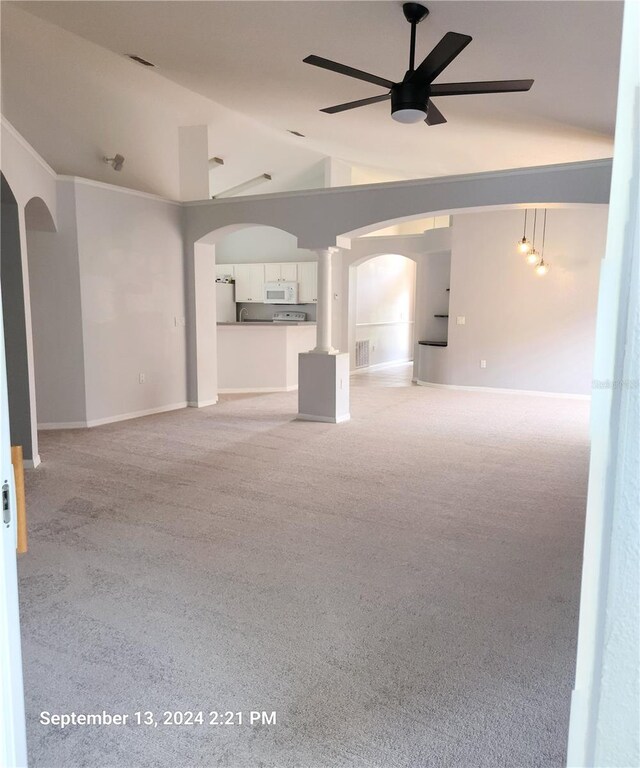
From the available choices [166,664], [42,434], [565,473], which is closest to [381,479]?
[565,473]

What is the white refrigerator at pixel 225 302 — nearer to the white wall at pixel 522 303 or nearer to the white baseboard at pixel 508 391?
the white baseboard at pixel 508 391

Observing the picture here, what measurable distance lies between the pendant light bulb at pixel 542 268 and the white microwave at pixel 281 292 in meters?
4.44

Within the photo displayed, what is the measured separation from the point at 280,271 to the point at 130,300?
471 cm

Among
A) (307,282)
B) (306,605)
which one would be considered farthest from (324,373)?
(307,282)

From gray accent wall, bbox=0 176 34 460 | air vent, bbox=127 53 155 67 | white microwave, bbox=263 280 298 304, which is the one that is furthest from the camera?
white microwave, bbox=263 280 298 304

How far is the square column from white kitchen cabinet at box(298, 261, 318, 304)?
→ 13.9 ft

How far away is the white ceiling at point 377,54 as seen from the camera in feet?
12.4

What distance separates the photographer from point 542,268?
310 inches

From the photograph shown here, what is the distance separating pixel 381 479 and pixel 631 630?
12.7 ft

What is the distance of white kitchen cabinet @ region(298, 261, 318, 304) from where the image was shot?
34.3 ft

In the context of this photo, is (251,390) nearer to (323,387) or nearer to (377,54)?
(323,387)

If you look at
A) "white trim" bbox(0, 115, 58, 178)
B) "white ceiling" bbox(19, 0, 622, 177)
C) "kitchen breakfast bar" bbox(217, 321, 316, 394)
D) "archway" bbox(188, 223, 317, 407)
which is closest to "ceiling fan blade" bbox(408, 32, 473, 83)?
"white ceiling" bbox(19, 0, 622, 177)

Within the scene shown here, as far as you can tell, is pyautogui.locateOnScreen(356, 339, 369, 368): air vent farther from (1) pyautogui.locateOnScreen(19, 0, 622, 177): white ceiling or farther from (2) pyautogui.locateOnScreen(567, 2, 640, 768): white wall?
(2) pyautogui.locateOnScreen(567, 2, 640, 768): white wall

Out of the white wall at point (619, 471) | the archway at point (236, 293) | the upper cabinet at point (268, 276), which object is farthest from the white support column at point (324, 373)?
the white wall at point (619, 471)
